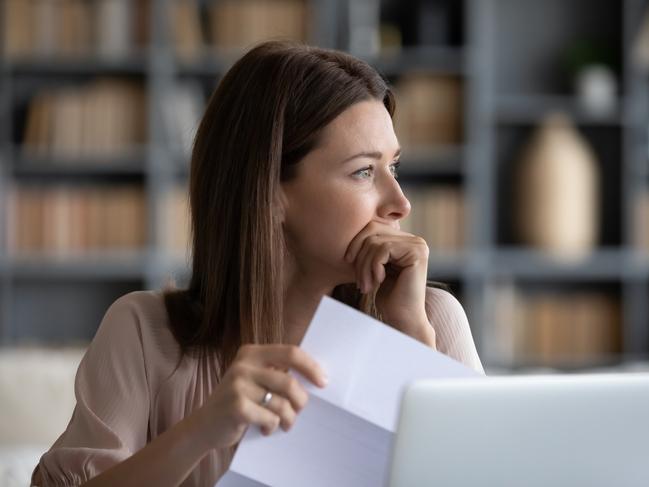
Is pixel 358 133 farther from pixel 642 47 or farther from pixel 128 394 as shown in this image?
pixel 642 47

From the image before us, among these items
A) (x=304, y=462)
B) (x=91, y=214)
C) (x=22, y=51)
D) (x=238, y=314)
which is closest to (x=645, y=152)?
(x=91, y=214)

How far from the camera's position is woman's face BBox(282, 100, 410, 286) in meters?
1.39

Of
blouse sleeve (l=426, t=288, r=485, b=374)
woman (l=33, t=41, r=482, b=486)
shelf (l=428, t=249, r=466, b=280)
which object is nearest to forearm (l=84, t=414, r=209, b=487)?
woman (l=33, t=41, r=482, b=486)

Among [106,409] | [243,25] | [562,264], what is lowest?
[562,264]

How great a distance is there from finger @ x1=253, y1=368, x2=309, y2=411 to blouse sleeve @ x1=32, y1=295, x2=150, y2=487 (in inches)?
13.9

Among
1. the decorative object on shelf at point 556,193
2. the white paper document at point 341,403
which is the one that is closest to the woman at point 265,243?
the white paper document at point 341,403

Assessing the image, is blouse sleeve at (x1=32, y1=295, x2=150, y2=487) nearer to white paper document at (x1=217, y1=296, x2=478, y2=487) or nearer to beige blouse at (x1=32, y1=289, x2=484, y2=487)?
beige blouse at (x1=32, y1=289, x2=484, y2=487)

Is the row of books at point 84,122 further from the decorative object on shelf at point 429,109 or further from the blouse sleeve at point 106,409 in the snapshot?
the blouse sleeve at point 106,409

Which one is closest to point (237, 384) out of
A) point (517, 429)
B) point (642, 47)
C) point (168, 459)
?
point (168, 459)

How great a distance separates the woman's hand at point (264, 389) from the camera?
0.98 metres

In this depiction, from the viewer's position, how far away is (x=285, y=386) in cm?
98

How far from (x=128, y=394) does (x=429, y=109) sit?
123 inches

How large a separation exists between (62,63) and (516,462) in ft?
12.0

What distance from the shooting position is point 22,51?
4191mm
